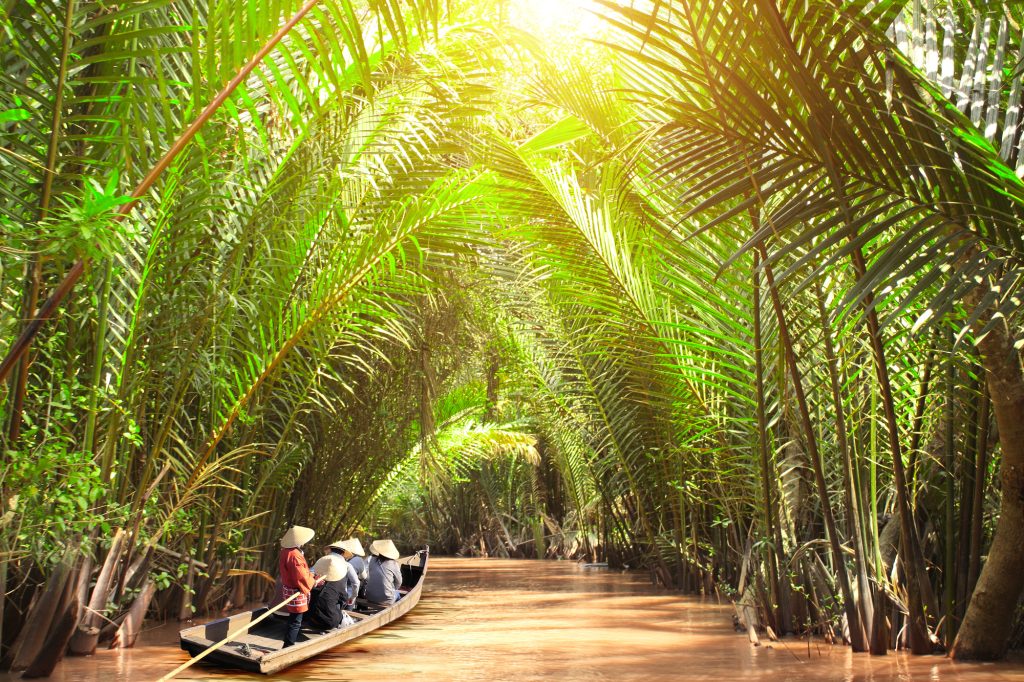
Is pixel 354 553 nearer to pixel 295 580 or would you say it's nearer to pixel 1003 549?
pixel 295 580

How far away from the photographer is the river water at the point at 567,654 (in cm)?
561

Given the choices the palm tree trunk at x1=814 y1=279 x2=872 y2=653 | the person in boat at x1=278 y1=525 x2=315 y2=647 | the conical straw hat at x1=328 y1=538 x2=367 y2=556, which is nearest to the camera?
the palm tree trunk at x1=814 y1=279 x2=872 y2=653

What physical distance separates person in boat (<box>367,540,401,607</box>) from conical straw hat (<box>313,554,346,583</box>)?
1.98 metres

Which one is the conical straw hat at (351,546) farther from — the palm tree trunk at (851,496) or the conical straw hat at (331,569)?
the palm tree trunk at (851,496)

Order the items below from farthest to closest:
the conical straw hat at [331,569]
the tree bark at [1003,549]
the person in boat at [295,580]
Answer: the conical straw hat at [331,569], the person in boat at [295,580], the tree bark at [1003,549]

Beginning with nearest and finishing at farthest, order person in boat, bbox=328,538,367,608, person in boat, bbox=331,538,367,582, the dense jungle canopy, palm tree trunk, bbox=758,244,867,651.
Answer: the dense jungle canopy → palm tree trunk, bbox=758,244,867,651 → person in boat, bbox=328,538,367,608 → person in boat, bbox=331,538,367,582

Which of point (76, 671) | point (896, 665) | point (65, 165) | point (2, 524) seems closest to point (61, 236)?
point (2, 524)

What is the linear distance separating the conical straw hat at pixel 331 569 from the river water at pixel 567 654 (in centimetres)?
56

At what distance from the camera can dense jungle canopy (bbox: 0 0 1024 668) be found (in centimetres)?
334

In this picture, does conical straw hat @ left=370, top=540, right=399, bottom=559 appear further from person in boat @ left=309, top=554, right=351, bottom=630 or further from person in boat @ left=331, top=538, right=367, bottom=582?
person in boat @ left=309, top=554, right=351, bottom=630

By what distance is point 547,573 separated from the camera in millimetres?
17672

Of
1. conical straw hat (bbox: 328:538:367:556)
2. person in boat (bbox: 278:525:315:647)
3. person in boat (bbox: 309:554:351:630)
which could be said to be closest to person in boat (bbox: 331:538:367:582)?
conical straw hat (bbox: 328:538:367:556)

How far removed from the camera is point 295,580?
6961mm

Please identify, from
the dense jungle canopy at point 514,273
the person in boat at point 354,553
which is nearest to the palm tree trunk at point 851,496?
the dense jungle canopy at point 514,273
